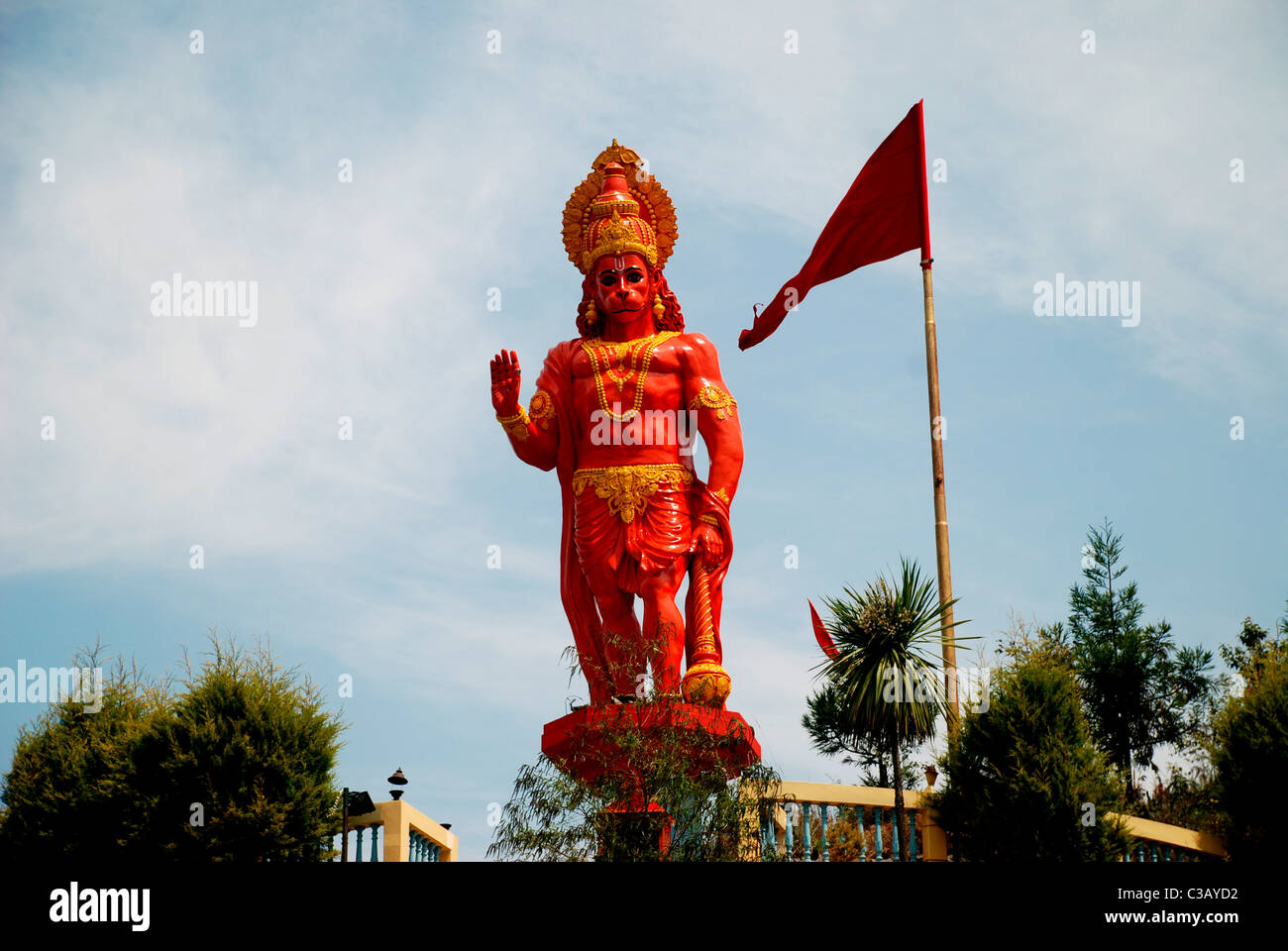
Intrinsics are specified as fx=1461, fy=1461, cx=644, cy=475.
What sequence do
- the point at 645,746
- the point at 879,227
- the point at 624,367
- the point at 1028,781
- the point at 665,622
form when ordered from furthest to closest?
the point at 879,227 → the point at 624,367 → the point at 1028,781 → the point at 665,622 → the point at 645,746

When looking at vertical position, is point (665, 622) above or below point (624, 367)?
below

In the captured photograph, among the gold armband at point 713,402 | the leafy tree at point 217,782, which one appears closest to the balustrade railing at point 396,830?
the leafy tree at point 217,782

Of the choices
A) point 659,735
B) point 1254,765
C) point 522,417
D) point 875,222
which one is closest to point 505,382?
point 522,417

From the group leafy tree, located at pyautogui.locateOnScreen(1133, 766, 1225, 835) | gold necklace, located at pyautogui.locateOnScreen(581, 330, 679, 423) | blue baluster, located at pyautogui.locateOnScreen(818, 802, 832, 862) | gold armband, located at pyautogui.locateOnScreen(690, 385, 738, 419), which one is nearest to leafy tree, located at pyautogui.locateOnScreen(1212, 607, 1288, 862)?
leafy tree, located at pyautogui.locateOnScreen(1133, 766, 1225, 835)

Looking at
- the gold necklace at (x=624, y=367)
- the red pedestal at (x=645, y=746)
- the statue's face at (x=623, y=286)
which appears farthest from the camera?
the statue's face at (x=623, y=286)

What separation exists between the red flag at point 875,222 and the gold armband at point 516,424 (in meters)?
2.99

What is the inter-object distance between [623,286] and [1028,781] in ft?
18.8

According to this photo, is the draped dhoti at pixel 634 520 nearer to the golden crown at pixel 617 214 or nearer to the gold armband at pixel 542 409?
the gold armband at pixel 542 409

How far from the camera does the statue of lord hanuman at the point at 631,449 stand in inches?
504

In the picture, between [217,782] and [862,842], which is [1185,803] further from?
[217,782]

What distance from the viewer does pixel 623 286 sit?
1352 cm

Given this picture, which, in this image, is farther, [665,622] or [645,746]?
[665,622]
